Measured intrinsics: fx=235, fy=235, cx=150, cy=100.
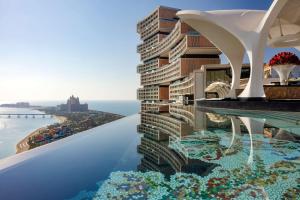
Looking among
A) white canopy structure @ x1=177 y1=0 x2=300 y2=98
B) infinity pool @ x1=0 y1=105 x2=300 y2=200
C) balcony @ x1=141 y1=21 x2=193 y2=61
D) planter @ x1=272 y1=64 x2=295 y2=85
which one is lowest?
infinity pool @ x1=0 y1=105 x2=300 y2=200

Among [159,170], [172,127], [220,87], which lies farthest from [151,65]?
[159,170]

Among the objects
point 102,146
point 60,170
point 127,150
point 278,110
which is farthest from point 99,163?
point 278,110

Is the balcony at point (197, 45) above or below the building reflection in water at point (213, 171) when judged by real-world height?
above

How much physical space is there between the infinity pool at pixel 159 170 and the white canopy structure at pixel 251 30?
10276 millimetres

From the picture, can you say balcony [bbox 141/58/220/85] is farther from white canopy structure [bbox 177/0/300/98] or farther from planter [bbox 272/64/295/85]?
planter [bbox 272/64/295/85]

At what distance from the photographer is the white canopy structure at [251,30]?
15336 millimetres

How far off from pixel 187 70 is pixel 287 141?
51939 millimetres

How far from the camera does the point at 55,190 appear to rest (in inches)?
132

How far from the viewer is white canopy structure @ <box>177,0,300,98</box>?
15.3 m

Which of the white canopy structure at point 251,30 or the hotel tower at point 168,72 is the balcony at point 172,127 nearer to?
the hotel tower at point 168,72

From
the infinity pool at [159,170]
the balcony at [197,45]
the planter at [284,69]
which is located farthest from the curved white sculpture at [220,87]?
the balcony at [197,45]

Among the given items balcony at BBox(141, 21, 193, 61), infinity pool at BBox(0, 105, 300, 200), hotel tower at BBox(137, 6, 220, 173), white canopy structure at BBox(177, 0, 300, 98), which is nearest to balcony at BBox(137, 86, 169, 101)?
hotel tower at BBox(137, 6, 220, 173)

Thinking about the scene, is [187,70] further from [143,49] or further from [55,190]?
[55,190]

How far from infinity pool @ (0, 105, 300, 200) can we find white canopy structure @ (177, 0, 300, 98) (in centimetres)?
1028
